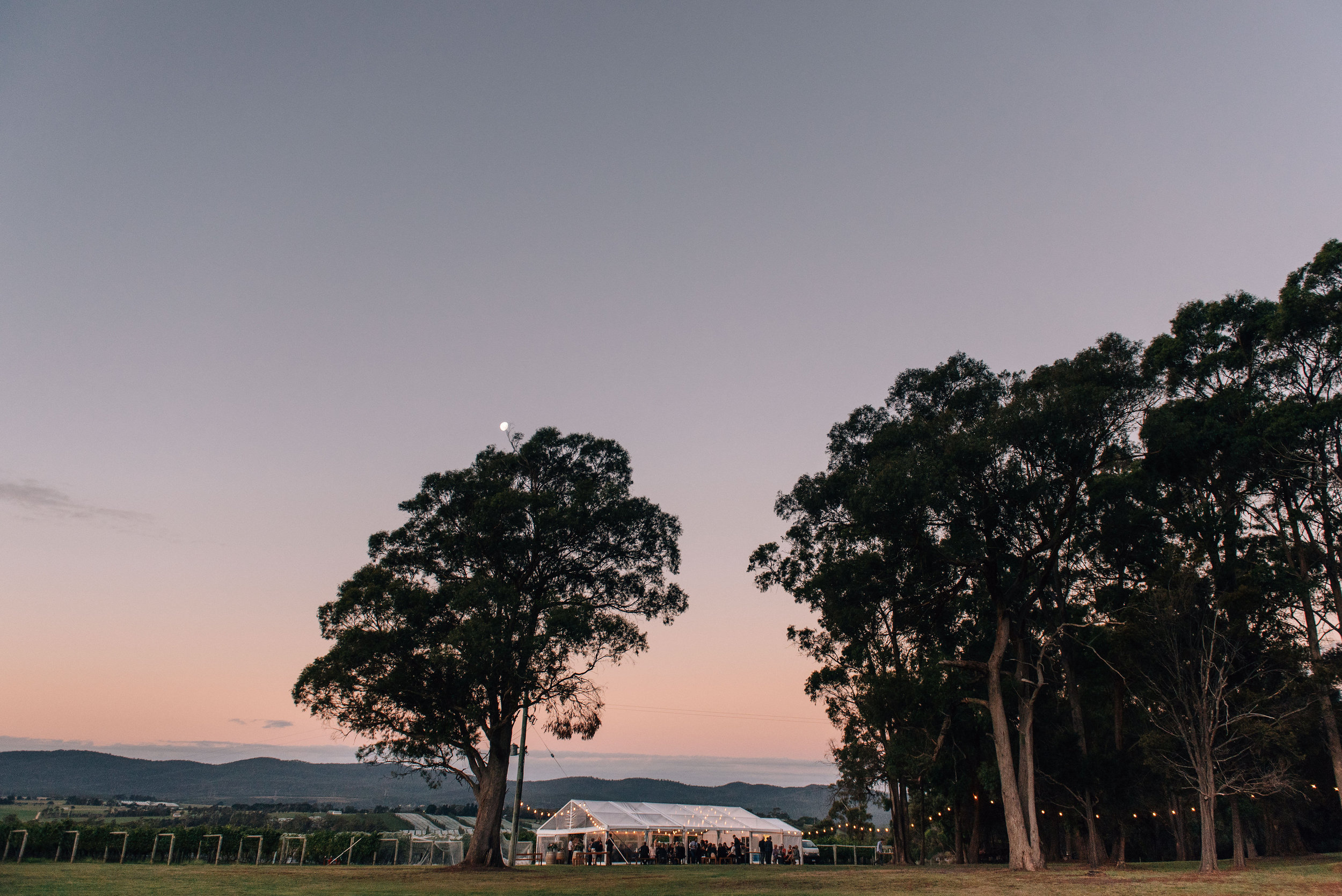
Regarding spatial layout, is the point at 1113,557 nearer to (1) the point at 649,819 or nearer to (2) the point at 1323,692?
(2) the point at 1323,692

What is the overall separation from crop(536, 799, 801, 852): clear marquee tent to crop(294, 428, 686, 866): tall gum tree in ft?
67.4

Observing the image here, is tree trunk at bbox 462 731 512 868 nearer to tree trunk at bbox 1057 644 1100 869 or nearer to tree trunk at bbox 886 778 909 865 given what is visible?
tree trunk at bbox 886 778 909 865

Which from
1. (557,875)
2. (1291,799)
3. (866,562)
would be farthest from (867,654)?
(1291,799)

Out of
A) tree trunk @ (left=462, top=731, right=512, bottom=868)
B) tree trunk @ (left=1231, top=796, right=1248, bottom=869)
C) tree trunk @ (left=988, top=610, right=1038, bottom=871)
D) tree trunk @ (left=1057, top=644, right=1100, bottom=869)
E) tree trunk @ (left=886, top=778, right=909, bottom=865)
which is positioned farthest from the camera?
tree trunk @ (left=886, top=778, right=909, bottom=865)

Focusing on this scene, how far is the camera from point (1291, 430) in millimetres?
24531

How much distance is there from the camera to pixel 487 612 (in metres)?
25.3

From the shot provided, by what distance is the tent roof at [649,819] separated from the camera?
45.6m

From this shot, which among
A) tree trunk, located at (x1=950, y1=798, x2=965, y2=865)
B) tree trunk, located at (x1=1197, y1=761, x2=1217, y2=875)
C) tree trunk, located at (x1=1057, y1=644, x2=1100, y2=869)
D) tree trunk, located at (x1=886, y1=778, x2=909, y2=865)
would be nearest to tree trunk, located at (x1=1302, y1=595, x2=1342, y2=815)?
tree trunk, located at (x1=1197, y1=761, x2=1217, y2=875)

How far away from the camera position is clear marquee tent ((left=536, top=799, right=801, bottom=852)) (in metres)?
45.2

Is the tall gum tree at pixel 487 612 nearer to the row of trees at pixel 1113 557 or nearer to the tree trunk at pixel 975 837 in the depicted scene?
the row of trees at pixel 1113 557

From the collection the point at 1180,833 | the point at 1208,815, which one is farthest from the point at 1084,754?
the point at 1180,833

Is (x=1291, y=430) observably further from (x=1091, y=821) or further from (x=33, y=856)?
(x=33, y=856)

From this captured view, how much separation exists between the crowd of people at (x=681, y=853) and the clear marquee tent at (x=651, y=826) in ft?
1.35

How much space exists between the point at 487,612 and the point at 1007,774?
17921mm
